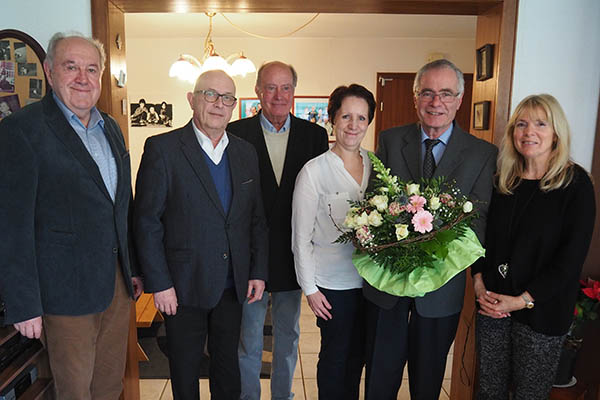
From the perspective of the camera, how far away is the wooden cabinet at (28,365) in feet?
5.48

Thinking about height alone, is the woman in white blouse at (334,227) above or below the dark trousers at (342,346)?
above

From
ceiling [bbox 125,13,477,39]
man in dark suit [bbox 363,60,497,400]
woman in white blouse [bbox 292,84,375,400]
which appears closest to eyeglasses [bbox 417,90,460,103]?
man in dark suit [bbox 363,60,497,400]

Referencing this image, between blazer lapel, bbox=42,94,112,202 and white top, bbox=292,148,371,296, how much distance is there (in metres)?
0.81

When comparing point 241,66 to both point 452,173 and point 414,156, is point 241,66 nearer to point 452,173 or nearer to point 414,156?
point 414,156

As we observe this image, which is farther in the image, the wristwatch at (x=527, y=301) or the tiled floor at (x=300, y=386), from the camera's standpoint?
the tiled floor at (x=300, y=386)

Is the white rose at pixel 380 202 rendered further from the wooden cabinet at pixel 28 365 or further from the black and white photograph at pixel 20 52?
the black and white photograph at pixel 20 52

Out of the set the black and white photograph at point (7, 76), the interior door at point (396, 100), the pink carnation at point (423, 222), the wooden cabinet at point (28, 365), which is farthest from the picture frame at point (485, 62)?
the interior door at point (396, 100)

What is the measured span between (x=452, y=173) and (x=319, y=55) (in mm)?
4483

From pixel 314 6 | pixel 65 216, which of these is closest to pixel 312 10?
pixel 314 6

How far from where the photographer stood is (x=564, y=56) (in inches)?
91.3

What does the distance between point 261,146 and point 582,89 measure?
5.55ft

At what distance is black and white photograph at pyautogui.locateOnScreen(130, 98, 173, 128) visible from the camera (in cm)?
615

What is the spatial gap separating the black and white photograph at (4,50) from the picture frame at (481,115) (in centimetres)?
239

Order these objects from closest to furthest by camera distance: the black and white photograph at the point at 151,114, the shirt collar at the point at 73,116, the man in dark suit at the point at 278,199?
Answer: the shirt collar at the point at 73,116 < the man in dark suit at the point at 278,199 < the black and white photograph at the point at 151,114
